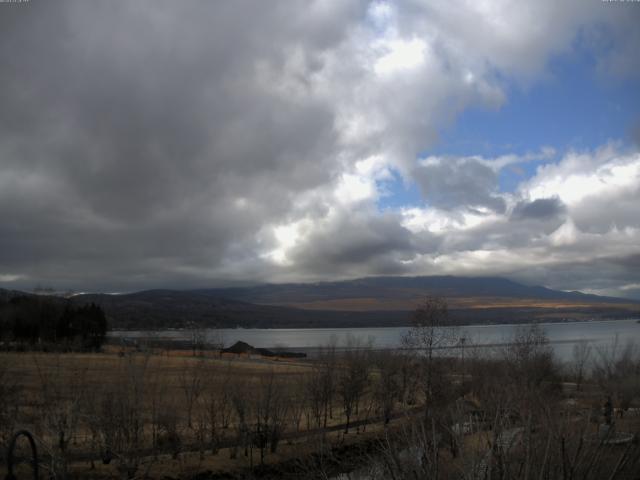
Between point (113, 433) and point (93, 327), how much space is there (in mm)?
95458

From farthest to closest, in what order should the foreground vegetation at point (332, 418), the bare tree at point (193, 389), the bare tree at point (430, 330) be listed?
1. the bare tree at point (430, 330)
2. the bare tree at point (193, 389)
3. the foreground vegetation at point (332, 418)

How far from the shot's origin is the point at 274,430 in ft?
127

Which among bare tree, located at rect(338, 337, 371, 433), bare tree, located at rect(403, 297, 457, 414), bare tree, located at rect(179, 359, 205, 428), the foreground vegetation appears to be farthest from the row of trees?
bare tree, located at rect(403, 297, 457, 414)

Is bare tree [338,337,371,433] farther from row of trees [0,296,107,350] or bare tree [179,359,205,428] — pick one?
row of trees [0,296,107,350]

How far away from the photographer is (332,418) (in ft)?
171

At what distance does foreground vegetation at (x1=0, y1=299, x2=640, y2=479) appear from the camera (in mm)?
13086

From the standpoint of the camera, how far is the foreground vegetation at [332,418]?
1309 cm

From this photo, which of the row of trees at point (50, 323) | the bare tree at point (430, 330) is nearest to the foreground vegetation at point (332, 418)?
the bare tree at point (430, 330)

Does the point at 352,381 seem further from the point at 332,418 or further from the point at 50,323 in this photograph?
the point at 50,323

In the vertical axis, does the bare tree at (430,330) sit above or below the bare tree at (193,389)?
above

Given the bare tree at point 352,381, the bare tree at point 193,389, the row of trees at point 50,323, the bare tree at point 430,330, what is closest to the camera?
the bare tree at point 193,389

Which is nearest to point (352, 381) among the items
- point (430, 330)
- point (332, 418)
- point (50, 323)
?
point (332, 418)

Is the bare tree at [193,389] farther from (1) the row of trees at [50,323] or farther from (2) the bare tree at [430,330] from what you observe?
(1) the row of trees at [50,323]

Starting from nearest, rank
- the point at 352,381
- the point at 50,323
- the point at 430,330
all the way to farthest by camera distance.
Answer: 1. the point at 430,330
2. the point at 352,381
3. the point at 50,323
